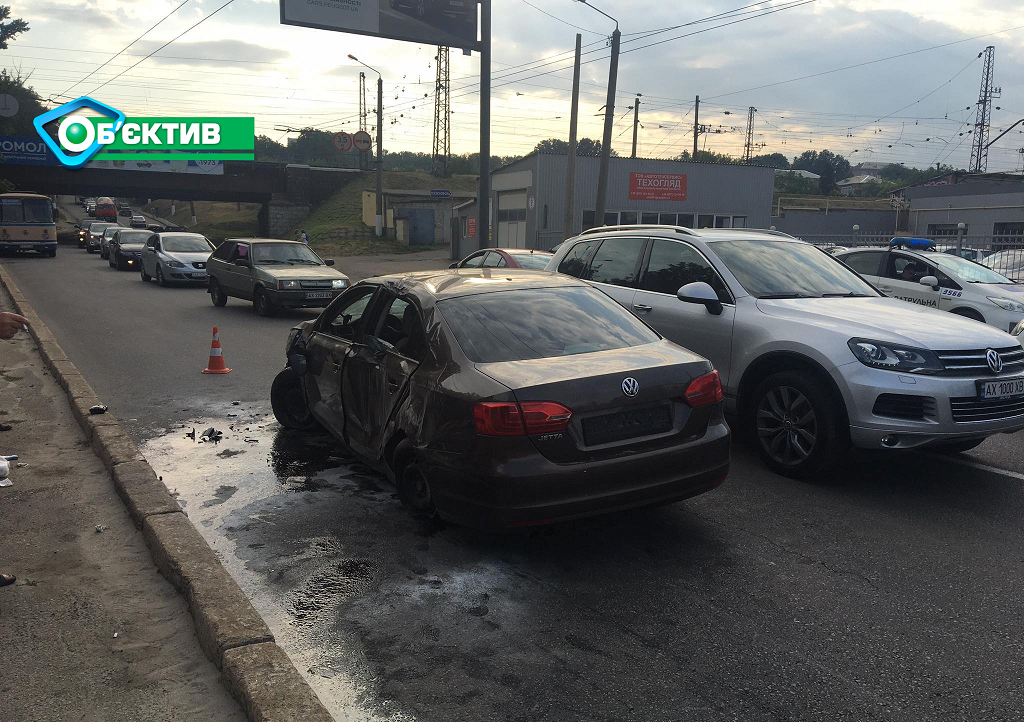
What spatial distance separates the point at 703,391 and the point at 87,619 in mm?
3337

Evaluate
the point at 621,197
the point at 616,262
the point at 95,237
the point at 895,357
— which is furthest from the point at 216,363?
the point at 95,237

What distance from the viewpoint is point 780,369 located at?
6.09 meters

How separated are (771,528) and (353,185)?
7437 centimetres

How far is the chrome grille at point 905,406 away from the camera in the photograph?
530 centimetres

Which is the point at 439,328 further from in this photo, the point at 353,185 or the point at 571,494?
the point at 353,185

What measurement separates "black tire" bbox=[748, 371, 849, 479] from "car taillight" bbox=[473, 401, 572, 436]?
2.41 meters

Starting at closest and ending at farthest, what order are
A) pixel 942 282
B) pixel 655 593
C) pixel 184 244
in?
pixel 655 593, pixel 942 282, pixel 184 244

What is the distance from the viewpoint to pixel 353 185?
7538 cm

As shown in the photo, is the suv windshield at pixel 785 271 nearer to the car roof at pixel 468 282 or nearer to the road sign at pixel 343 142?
the car roof at pixel 468 282

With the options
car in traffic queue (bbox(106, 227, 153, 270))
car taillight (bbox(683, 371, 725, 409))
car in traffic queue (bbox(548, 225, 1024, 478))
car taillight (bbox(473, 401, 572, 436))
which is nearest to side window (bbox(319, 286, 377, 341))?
car taillight (bbox(473, 401, 572, 436))

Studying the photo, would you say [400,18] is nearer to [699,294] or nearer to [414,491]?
[699,294]

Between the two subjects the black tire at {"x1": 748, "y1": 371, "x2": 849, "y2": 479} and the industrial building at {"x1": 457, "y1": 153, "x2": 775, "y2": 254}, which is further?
the industrial building at {"x1": 457, "y1": 153, "x2": 775, "y2": 254}

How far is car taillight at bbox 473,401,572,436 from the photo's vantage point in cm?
407

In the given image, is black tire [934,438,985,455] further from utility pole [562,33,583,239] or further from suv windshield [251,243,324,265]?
utility pole [562,33,583,239]
